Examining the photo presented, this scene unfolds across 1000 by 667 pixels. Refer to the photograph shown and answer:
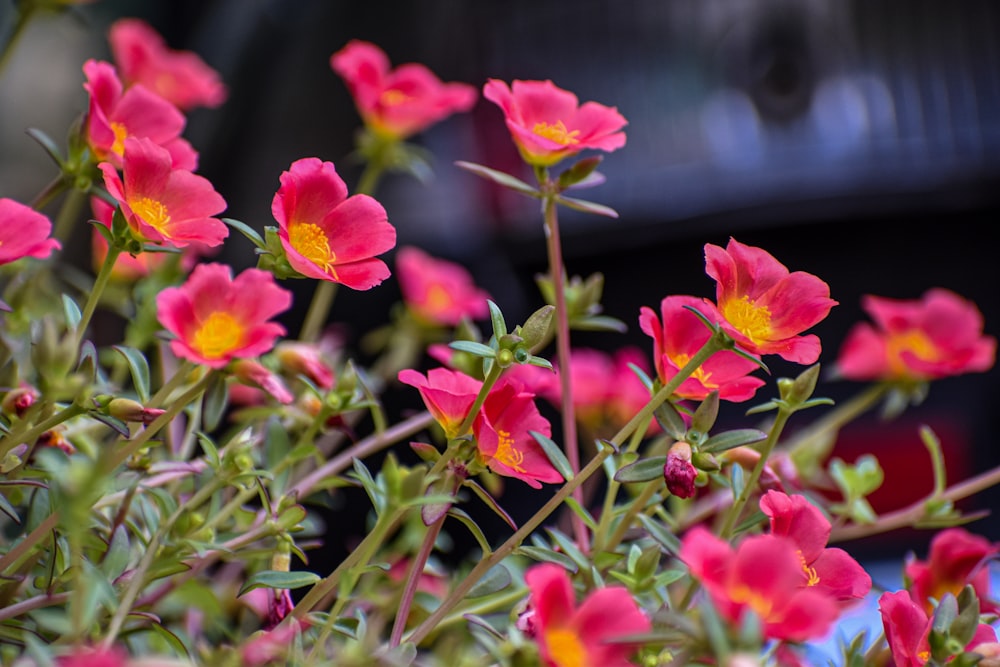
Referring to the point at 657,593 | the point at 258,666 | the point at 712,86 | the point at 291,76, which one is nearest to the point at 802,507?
the point at 657,593

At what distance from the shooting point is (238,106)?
140cm

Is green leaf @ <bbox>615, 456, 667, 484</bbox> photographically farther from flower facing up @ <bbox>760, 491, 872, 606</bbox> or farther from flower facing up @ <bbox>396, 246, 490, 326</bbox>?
flower facing up @ <bbox>396, 246, 490, 326</bbox>

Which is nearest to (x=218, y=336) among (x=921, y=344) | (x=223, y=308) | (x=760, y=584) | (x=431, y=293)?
(x=223, y=308)

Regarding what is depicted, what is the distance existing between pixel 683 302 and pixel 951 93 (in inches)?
39.5

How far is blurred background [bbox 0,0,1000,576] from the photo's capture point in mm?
1184

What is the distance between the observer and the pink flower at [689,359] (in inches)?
16.1

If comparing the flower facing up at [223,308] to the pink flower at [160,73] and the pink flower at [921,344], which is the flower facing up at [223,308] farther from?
the pink flower at [921,344]

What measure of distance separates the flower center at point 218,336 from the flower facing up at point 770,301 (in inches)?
7.7

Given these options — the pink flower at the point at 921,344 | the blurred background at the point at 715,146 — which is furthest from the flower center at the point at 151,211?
the blurred background at the point at 715,146

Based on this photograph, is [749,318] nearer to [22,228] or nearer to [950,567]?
[950,567]

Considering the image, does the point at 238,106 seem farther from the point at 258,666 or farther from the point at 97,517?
the point at 258,666

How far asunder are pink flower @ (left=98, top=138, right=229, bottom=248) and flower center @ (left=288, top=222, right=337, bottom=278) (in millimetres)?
28

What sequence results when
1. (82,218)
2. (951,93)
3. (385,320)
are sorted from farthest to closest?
(82,218) → (385,320) → (951,93)

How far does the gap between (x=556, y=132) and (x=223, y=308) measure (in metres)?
0.18
